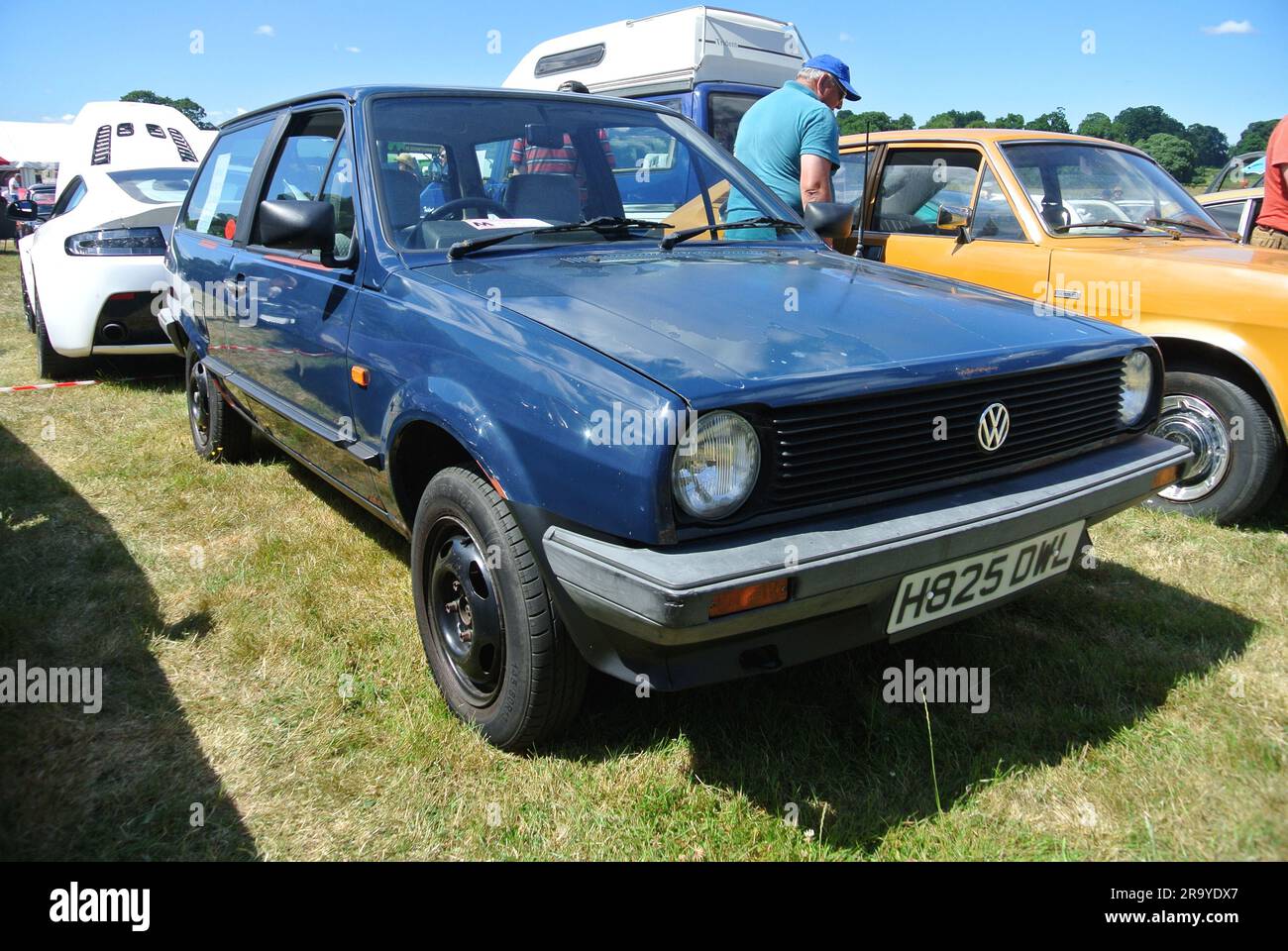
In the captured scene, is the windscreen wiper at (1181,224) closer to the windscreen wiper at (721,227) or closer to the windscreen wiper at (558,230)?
the windscreen wiper at (721,227)

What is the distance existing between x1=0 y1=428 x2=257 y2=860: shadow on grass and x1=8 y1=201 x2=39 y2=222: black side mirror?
172 inches

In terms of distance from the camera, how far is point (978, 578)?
204 centimetres

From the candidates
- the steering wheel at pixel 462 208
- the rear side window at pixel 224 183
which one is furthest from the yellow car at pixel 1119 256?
the rear side window at pixel 224 183

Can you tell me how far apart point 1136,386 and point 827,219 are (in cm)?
128

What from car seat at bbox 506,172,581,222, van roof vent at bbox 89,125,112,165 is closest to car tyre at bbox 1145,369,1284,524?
car seat at bbox 506,172,581,222

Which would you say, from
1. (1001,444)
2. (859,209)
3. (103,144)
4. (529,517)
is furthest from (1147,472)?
(103,144)

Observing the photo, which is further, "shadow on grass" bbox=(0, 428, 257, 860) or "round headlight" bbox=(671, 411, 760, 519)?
"shadow on grass" bbox=(0, 428, 257, 860)

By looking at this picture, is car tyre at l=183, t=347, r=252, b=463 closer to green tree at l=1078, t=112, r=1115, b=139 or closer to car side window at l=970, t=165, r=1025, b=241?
car side window at l=970, t=165, r=1025, b=241

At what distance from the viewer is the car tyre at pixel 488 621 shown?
2.03 metres

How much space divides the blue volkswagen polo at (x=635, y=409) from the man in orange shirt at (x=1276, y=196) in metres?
2.96

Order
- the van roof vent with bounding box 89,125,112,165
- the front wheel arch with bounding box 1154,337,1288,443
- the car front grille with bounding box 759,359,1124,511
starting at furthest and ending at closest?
1. the van roof vent with bounding box 89,125,112,165
2. the front wheel arch with bounding box 1154,337,1288,443
3. the car front grille with bounding box 759,359,1124,511

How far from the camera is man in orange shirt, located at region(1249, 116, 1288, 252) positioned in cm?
465

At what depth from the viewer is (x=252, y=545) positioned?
3635mm
